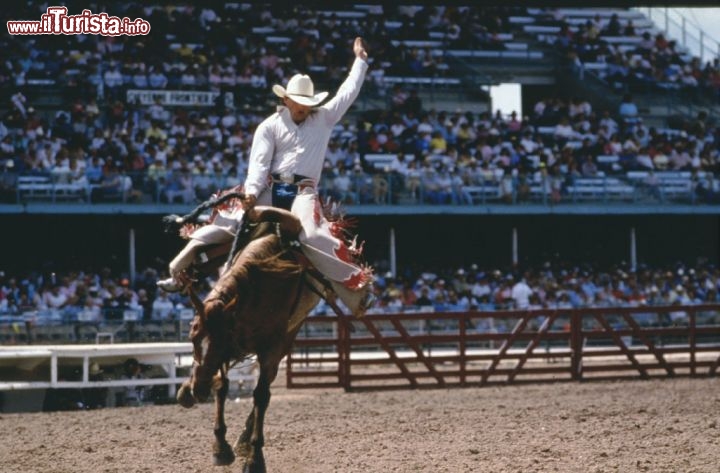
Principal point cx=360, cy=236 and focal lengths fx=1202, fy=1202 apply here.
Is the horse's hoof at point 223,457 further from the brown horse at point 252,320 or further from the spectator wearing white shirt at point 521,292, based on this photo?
the spectator wearing white shirt at point 521,292

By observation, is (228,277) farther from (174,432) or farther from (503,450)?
(174,432)

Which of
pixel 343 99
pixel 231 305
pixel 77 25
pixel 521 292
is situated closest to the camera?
pixel 231 305

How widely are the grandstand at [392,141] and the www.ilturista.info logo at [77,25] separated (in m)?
0.52

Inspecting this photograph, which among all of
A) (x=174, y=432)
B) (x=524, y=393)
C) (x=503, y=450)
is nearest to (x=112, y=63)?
(x=524, y=393)

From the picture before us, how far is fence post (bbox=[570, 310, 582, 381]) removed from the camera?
18.5m

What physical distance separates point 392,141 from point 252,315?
20509 millimetres

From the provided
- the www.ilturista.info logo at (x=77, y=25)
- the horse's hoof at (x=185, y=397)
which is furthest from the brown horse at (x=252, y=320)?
the www.ilturista.info logo at (x=77, y=25)

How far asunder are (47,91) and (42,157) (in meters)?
2.97

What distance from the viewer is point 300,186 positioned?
30.5 ft

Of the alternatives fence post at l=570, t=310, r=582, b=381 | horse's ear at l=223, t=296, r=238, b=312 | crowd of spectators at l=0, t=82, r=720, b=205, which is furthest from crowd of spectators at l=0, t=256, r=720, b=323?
horse's ear at l=223, t=296, r=238, b=312

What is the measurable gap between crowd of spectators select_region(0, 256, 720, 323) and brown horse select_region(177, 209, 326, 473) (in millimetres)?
10522

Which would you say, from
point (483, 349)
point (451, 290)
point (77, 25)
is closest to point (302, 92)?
point (483, 349)

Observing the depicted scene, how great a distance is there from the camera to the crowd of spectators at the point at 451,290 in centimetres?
2236

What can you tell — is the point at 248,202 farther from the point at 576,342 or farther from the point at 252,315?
the point at 576,342
